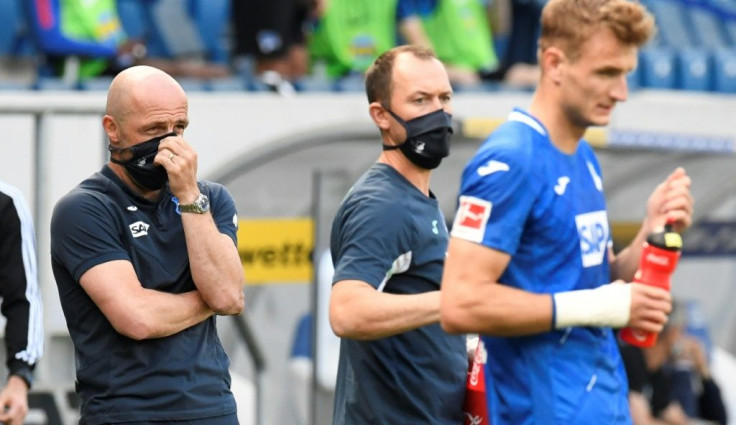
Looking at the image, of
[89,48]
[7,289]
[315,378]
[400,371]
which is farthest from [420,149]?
[89,48]

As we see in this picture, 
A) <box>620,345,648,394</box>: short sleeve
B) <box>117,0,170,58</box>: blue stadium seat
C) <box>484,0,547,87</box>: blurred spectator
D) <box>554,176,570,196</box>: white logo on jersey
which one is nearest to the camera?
<box>554,176,570,196</box>: white logo on jersey

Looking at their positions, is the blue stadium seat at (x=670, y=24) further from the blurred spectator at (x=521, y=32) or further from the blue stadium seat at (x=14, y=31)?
the blue stadium seat at (x=14, y=31)

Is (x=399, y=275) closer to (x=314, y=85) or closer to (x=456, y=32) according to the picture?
(x=314, y=85)

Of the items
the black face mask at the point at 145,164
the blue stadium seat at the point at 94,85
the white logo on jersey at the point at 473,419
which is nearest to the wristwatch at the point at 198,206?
the black face mask at the point at 145,164

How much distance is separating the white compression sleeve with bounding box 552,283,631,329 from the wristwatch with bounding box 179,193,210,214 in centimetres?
101

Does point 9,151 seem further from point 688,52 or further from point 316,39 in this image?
point 688,52

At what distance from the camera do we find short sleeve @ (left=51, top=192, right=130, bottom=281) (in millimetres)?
3668

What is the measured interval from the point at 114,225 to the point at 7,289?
2.61 feet

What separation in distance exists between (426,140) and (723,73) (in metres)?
7.45

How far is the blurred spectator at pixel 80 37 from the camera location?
327 inches

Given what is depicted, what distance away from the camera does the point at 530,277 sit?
10.7 feet

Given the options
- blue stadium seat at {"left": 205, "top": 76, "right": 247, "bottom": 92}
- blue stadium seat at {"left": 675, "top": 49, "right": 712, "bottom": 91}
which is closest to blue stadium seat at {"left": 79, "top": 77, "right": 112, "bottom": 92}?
blue stadium seat at {"left": 205, "top": 76, "right": 247, "bottom": 92}

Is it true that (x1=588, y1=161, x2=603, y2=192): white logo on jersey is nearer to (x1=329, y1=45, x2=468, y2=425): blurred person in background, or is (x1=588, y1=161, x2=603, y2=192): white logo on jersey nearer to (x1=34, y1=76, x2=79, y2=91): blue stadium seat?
(x1=329, y1=45, x2=468, y2=425): blurred person in background

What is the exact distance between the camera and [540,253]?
3.26 meters
